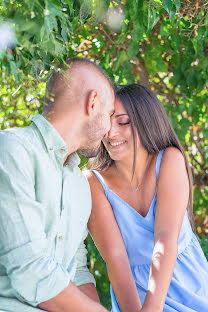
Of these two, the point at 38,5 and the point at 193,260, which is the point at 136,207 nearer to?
the point at 193,260

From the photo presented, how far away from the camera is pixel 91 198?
8.34 feet

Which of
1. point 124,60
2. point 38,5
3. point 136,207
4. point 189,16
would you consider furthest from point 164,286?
A: point 124,60

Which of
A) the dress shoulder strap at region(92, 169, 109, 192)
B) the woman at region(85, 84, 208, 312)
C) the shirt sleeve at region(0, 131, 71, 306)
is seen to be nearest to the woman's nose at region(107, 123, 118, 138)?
the woman at region(85, 84, 208, 312)

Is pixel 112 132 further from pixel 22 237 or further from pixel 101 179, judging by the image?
pixel 22 237

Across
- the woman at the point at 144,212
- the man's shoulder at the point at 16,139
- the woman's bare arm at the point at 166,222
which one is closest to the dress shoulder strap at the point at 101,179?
the woman at the point at 144,212

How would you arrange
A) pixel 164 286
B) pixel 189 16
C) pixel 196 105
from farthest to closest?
pixel 196 105 → pixel 189 16 → pixel 164 286

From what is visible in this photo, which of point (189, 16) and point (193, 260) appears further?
point (189, 16)

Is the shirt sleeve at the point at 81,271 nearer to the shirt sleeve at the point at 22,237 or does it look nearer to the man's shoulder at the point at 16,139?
the shirt sleeve at the point at 22,237

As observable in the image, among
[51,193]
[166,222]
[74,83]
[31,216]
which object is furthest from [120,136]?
[31,216]

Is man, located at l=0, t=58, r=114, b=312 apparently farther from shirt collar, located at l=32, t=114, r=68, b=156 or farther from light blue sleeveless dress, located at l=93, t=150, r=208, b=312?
light blue sleeveless dress, located at l=93, t=150, r=208, b=312

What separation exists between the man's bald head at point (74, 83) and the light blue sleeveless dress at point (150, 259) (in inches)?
24.8

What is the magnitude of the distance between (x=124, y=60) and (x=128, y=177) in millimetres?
1202

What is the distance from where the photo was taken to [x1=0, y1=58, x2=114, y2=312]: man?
1.72 metres

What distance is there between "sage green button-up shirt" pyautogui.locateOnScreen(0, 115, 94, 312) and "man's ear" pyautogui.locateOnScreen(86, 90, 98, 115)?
17 centimetres
